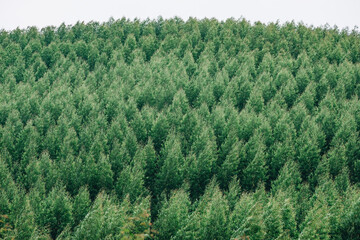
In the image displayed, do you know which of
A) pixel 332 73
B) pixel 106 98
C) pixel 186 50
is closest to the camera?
pixel 106 98

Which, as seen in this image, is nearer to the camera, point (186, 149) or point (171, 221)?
point (171, 221)

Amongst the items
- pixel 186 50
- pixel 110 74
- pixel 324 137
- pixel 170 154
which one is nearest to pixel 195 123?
pixel 170 154

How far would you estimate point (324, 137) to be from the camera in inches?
1151

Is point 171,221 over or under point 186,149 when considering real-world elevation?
under

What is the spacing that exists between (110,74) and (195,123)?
20.6 meters

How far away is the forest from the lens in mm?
19672

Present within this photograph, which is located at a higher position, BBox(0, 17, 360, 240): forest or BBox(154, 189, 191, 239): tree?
BBox(0, 17, 360, 240): forest

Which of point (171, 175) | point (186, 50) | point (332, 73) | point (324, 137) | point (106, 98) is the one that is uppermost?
point (186, 50)

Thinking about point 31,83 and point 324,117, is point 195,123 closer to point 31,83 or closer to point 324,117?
point 324,117

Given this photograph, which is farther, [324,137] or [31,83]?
[31,83]

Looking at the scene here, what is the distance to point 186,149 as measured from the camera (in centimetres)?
2919

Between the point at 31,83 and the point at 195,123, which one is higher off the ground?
the point at 31,83

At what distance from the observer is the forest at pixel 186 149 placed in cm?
1967

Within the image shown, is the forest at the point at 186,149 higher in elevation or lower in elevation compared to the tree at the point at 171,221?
higher
